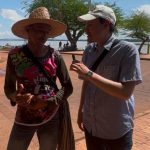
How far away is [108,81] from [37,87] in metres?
0.73

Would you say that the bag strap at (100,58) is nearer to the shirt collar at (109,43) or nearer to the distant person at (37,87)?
the shirt collar at (109,43)

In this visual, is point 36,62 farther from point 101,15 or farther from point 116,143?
point 116,143

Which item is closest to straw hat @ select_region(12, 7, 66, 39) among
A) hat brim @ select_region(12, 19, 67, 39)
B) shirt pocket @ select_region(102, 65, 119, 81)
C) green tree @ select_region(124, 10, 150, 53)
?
hat brim @ select_region(12, 19, 67, 39)

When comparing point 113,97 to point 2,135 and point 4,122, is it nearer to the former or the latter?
point 2,135

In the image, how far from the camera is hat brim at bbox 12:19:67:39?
10.5 feet

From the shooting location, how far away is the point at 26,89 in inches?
124

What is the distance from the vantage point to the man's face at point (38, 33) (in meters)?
3.18

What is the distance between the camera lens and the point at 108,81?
2.70 metres

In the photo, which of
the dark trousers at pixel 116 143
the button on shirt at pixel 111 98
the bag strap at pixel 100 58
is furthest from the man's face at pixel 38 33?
the dark trousers at pixel 116 143

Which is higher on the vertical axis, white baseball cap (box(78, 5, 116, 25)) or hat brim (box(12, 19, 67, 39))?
white baseball cap (box(78, 5, 116, 25))

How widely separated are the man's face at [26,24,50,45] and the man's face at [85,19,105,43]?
46cm

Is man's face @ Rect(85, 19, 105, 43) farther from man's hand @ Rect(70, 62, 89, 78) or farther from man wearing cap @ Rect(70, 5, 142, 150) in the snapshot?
man's hand @ Rect(70, 62, 89, 78)

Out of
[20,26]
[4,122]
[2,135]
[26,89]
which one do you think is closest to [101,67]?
[26,89]

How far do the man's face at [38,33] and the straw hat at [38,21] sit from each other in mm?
40
